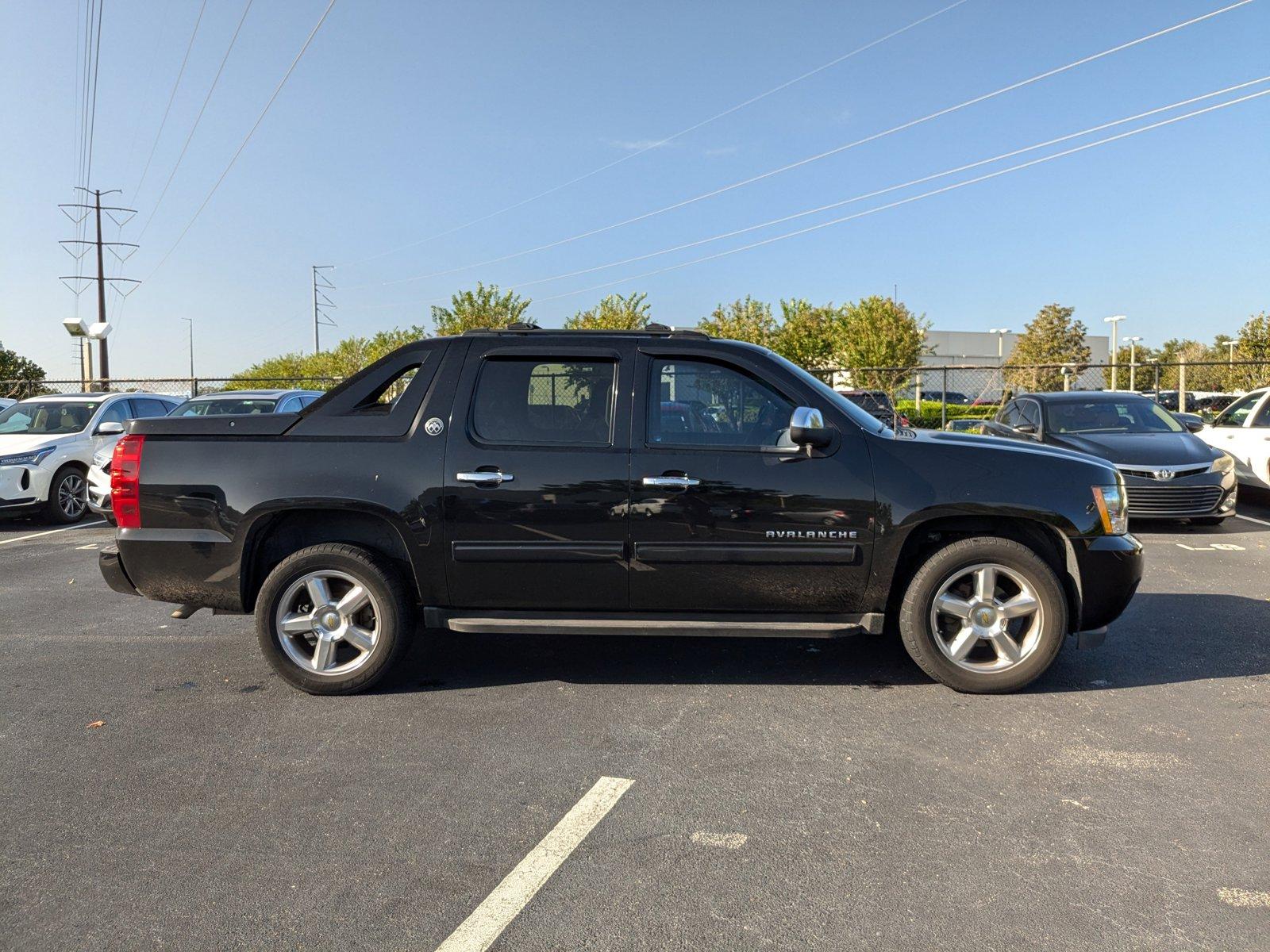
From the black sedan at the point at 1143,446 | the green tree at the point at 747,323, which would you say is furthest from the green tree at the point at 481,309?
the black sedan at the point at 1143,446

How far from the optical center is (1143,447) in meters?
10.4

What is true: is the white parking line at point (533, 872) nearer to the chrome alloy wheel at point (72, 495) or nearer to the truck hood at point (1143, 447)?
the truck hood at point (1143, 447)

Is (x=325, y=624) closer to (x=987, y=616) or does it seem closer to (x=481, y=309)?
(x=987, y=616)

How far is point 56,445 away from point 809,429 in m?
11.1

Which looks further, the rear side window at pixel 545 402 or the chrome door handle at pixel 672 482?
the rear side window at pixel 545 402

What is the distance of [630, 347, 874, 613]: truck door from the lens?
185 inches

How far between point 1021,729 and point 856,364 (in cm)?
4046

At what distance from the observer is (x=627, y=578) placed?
4750mm

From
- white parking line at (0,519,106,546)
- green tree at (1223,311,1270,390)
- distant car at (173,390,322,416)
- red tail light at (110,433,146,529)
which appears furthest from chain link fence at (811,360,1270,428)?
red tail light at (110,433,146,529)

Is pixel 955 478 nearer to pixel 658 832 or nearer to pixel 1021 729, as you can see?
pixel 1021 729

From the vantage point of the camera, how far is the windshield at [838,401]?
16.0ft

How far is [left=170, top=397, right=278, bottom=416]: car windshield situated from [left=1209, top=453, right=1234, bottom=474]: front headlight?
1189 centimetres

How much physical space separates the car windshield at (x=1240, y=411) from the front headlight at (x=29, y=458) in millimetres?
15227

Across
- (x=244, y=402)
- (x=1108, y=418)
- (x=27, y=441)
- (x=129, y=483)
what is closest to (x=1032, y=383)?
(x=1108, y=418)
